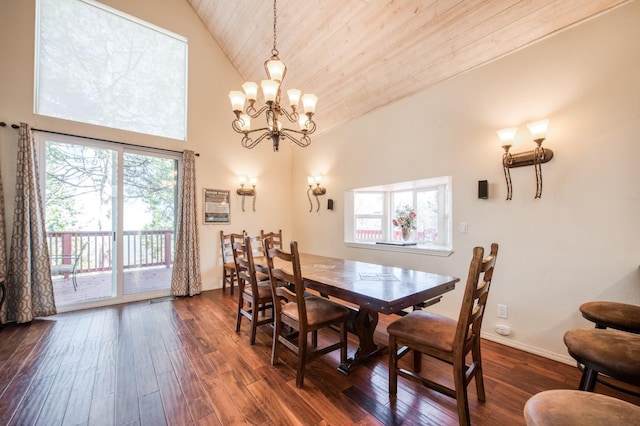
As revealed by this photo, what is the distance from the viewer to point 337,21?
2.94 metres

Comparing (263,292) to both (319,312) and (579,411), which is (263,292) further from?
(579,411)

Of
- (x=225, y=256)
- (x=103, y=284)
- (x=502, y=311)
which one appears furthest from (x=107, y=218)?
(x=502, y=311)

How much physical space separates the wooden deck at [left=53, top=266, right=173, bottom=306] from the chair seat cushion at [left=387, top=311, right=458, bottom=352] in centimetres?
382

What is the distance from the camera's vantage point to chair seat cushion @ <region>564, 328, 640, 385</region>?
1.20 metres

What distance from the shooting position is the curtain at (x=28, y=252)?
292cm

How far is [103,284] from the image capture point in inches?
146

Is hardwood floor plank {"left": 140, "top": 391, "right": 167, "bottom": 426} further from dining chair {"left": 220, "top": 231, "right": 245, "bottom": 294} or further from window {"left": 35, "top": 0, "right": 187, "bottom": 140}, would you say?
window {"left": 35, "top": 0, "right": 187, "bottom": 140}

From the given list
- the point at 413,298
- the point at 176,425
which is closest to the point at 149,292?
the point at 176,425

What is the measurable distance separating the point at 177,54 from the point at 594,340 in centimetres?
582

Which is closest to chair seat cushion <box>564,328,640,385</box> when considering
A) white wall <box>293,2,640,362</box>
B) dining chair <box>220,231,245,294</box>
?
white wall <box>293,2,640,362</box>

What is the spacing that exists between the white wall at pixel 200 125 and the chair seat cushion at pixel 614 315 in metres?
4.42

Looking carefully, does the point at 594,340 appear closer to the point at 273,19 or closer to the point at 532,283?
the point at 532,283

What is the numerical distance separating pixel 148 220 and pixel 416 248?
393 cm

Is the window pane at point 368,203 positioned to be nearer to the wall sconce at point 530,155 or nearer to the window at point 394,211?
the window at point 394,211
